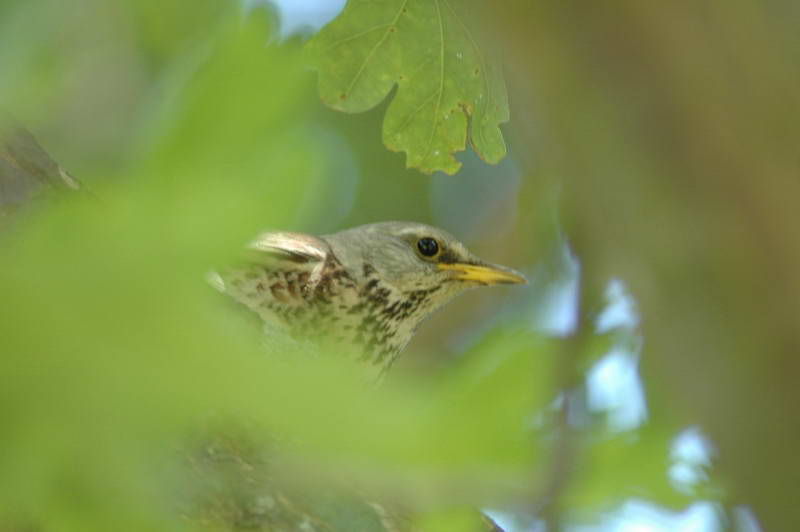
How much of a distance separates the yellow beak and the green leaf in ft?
4.88

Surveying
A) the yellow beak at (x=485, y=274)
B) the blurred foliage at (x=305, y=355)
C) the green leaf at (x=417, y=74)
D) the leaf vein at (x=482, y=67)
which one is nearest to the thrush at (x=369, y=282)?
the yellow beak at (x=485, y=274)

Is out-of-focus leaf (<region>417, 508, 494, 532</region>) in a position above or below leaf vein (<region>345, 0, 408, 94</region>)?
below

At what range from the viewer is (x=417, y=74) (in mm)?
3812

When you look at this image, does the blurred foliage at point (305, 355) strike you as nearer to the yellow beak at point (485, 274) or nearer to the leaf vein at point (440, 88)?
the leaf vein at point (440, 88)

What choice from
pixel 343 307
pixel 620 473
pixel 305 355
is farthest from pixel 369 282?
pixel 305 355

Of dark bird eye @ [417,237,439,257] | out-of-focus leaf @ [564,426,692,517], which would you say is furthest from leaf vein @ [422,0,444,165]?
out-of-focus leaf @ [564,426,692,517]

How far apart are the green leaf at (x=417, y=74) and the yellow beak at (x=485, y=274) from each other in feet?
4.88

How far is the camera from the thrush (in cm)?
479

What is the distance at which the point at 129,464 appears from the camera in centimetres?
142

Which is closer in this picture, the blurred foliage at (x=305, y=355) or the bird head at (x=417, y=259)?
the blurred foliage at (x=305, y=355)

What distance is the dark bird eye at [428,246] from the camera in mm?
5715

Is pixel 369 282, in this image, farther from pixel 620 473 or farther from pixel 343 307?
pixel 620 473

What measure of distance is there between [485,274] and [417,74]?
189 centimetres

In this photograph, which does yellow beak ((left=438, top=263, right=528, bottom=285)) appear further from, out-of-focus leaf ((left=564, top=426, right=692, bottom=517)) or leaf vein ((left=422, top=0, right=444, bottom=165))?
out-of-focus leaf ((left=564, top=426, right=692, bottom=517))
